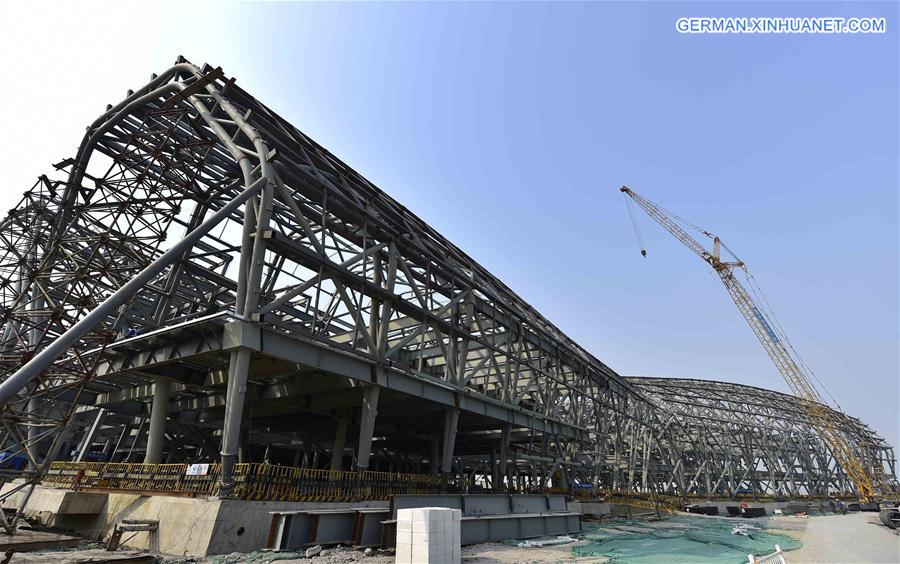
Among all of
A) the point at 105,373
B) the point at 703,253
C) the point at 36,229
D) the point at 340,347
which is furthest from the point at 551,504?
the point at 703,253

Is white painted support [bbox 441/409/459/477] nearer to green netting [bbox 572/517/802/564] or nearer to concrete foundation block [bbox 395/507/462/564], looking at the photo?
green netting [bbox 572/517/802/564]

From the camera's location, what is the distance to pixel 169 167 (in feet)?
77.8

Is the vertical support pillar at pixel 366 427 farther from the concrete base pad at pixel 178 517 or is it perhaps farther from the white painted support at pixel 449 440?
the white painted support at pixel 449 440

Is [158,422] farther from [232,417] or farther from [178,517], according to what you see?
[178,517]

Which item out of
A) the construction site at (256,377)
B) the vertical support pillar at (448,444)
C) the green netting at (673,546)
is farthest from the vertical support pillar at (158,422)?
the green netting at (673,546)

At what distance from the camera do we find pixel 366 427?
19016 mm

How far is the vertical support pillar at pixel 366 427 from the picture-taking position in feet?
61.2

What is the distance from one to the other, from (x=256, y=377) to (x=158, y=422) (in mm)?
3828

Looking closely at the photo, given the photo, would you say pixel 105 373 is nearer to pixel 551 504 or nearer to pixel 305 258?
pixel 305 258

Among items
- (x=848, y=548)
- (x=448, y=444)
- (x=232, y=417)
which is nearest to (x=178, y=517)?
(x=232, y=417)

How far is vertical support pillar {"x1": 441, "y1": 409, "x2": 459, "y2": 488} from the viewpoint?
896 inches

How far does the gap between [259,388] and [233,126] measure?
11.7 meters

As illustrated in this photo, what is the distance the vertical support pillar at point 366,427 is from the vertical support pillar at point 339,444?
2062mm

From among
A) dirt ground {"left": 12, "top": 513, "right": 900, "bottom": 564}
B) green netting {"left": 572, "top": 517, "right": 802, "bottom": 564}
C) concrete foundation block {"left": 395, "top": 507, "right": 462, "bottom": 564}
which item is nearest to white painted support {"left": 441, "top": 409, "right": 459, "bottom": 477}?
dirt ground {"left": 12, "top": 513, "right": 900, "bottom": 564}
